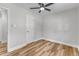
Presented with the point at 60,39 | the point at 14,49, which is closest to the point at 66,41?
the point at 60,39

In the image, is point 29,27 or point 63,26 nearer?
point 63,26

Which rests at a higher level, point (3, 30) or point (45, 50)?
point (3, 30)

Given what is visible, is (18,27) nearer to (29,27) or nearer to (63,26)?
(29,27)

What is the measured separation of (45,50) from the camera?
1467 mm

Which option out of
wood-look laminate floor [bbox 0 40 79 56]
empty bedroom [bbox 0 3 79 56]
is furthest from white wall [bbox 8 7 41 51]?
wood-look laminate floor [bbox 0 40 79 56]

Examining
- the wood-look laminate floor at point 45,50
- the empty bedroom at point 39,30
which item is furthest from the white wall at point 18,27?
the wood-look laminate floor at point 45,50

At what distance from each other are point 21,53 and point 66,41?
86 cm

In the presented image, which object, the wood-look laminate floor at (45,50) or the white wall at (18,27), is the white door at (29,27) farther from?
the wood-look laminate floor at (45,50)

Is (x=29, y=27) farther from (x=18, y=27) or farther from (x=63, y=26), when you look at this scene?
(x=63, y=26)

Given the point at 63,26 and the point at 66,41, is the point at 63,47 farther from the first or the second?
the point at 63,26

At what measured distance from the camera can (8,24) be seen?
1502 mm

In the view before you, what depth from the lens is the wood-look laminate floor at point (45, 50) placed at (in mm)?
1369

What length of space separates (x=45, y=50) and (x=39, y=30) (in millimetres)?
391

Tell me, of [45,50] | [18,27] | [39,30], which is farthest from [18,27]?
[45,50]
